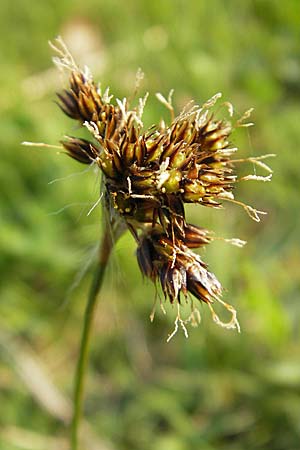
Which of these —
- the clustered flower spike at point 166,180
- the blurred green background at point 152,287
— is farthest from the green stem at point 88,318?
the blurred green background at point 152,287

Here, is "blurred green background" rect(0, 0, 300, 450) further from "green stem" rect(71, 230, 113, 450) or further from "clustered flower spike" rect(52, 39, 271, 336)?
"clustered flower spike" rect(52, 39, 271, 336)

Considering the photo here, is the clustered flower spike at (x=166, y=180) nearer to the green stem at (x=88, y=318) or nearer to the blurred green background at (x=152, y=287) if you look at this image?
the green stem at (x=88, y=318)

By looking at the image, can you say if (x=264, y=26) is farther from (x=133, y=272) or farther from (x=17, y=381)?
(x=17, y=381)

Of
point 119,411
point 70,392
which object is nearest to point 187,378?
point 119,411

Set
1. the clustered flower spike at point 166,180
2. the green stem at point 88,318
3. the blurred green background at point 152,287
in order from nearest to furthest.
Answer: the clustered flower spike at point 166,180, the green stem at point 88,318, the blurred green background at point 152,287

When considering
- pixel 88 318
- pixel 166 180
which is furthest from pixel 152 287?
pixel 166 180

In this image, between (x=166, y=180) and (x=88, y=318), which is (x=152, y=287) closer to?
(x=88, y=318)
